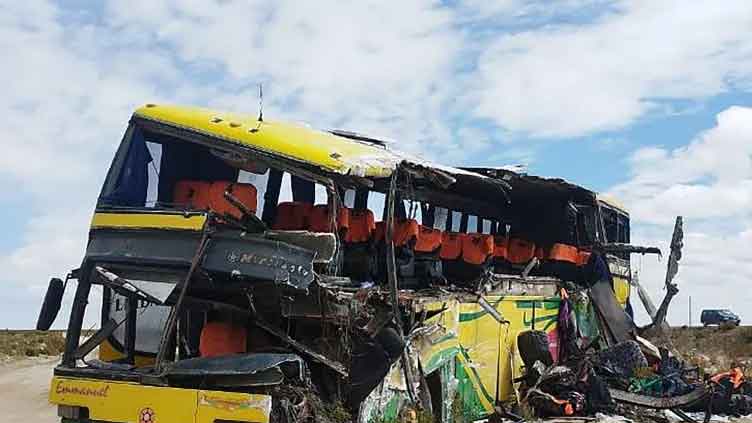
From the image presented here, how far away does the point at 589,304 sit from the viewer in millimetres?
14539

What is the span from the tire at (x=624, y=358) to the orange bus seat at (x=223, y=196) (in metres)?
6.67

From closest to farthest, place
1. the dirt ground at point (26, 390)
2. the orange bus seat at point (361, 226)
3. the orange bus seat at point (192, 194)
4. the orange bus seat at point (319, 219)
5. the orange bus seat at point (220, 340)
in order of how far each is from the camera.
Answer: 1. the orange bus seat at point (220, 340)
2. the orange bus seat at point (192, 194)
3. the orange bus seat at point (319, 219)
4. the orange bus seat at point (361, 226)
5. the dirt ground at point (26, 390)

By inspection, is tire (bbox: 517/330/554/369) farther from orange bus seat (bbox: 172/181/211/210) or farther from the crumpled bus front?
the crumpled bus front

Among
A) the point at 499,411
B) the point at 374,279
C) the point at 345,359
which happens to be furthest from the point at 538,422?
the point at 345,359

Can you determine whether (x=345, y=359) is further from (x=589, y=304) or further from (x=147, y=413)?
(x=589, y=304)

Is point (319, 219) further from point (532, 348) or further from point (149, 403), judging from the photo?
point (532, 348)

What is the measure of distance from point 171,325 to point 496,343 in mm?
4768

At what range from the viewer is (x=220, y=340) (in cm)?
766

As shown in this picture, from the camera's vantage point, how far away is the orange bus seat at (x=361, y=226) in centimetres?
946

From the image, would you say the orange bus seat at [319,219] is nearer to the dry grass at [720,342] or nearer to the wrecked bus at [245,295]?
the wrecked bus at [245,295]

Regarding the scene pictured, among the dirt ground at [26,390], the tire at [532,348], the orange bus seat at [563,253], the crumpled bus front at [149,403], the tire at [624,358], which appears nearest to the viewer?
the crumpled bus front at [149,403]

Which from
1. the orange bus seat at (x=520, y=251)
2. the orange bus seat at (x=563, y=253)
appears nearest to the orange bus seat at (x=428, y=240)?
the orange bus seat at (x=520, y=251)

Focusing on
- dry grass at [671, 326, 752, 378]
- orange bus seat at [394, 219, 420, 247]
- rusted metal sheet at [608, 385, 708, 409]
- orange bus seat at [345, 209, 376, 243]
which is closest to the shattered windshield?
orange bus seat at [345, 209, 376, 243]

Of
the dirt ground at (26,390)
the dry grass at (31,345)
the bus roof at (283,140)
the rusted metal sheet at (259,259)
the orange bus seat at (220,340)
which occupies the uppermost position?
the bus roof at (283,140)
